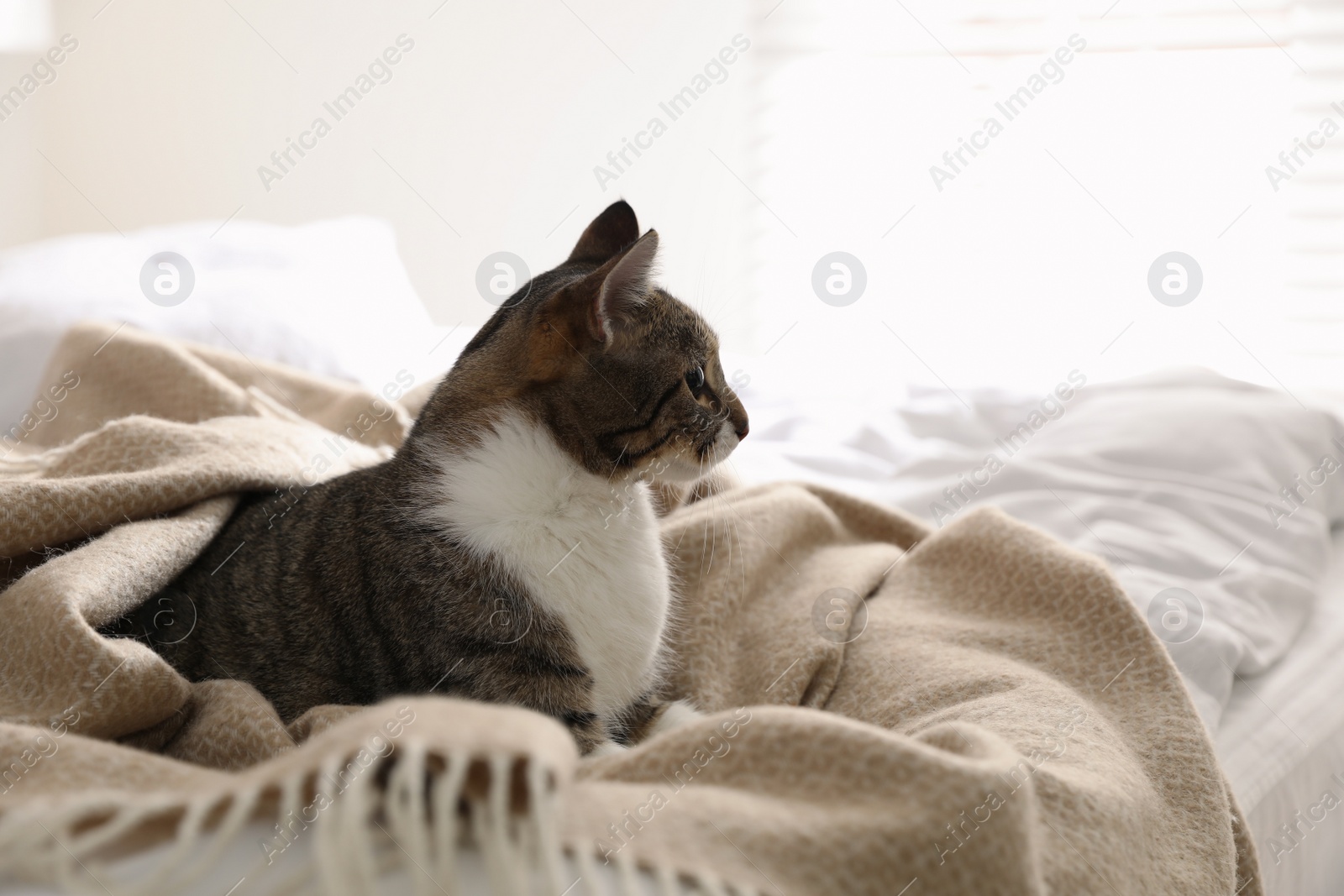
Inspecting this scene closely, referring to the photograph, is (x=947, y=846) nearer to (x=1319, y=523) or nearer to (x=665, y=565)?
(x=665, y=565)

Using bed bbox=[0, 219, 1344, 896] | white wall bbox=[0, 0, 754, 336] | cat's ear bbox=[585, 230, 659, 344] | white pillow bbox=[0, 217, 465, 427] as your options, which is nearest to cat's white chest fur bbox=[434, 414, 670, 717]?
cat's ear bbox=[585, 230, 659, 344]

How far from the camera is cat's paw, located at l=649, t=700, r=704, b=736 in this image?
912 millimetres

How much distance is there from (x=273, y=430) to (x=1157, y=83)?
239 cm

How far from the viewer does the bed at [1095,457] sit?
105 centimetres

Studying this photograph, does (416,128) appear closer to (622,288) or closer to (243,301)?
(243,301)

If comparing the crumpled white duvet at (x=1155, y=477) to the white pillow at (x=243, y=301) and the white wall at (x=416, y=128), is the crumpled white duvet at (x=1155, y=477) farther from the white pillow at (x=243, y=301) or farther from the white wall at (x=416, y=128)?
the white wall at (x=416, y=128)

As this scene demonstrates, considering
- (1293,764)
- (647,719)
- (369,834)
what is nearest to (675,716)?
(647,719)

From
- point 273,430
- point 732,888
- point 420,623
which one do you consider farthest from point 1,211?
point 732,888

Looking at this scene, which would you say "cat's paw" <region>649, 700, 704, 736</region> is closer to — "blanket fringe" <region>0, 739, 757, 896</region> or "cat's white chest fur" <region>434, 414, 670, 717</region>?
"cat's white chest fur" <region>434, 414, 670, 717</region>

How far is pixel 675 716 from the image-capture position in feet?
3.03

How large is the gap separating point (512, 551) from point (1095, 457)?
964 millimetres

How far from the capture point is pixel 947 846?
0.55m

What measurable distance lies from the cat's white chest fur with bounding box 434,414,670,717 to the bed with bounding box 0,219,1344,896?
0.56 meters

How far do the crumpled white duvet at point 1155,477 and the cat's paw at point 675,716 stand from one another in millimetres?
491
